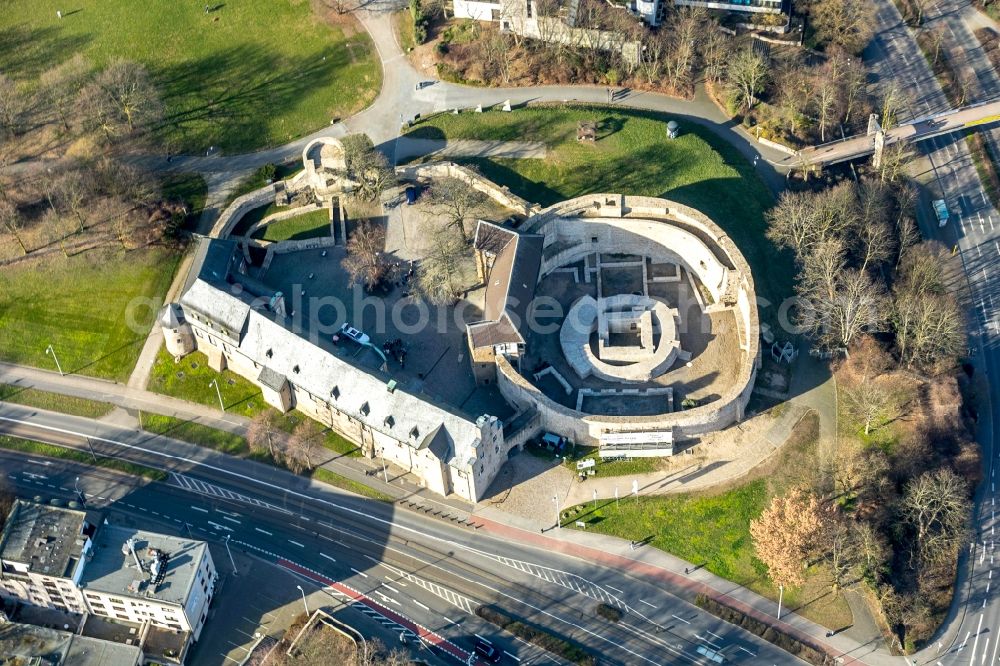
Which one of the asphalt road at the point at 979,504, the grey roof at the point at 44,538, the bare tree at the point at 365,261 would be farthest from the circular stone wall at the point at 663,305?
the grey roof at the point at 44,538

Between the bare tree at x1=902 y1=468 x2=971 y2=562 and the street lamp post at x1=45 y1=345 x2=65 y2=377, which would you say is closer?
the bare tree at x1=902 y1=468 x2=971 y2=562

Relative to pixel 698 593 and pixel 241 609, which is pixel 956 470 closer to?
pixel 698 593

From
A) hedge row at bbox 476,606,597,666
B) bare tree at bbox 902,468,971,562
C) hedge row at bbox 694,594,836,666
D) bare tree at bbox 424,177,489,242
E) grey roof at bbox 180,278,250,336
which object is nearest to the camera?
hedge row at bbox 476,606,597,666

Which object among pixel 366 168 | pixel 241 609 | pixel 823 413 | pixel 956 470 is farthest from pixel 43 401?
pixel 956 470

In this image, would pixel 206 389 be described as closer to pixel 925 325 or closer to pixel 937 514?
pixel 937 514

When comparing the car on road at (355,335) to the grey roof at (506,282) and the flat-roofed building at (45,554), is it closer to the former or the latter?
the grey roof at (506,282)

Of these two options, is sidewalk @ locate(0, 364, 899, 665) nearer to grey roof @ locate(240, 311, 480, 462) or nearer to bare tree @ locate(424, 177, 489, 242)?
grey roof @ locate(240, 311, 480, 462)

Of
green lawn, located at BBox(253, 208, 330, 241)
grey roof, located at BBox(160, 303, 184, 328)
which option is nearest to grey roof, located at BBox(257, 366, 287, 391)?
grey roof, located at BBox(160, 303, 184, 328)
